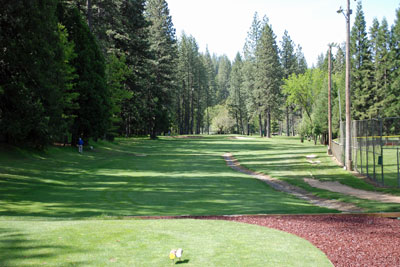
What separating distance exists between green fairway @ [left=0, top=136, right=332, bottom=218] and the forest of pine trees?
8.17 feet

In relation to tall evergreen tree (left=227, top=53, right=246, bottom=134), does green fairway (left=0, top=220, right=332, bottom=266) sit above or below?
below

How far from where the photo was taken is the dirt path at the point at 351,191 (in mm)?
15339

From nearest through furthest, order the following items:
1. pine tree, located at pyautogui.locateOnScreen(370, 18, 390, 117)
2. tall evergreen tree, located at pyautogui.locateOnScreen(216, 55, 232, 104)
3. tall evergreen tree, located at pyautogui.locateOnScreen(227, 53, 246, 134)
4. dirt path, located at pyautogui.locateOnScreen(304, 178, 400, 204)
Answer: dirt path, located at pyautogui.locateOnScreen(304, 178, 400, 204) < pine tree, located at pyautogui.locateOnScreen(370, 18, 390, 117) < tall evergreen tree, located at pyautogui.locateOnScreen(227, 53, 246, 134) < tall evergreen tree, located at pyautogui.locateOnScreen(216, 55, 232, 104)

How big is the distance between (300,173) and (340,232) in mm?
16160

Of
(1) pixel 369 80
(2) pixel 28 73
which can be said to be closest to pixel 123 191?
(2) pixel 28 73

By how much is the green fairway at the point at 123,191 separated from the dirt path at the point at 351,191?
2978 millimetres

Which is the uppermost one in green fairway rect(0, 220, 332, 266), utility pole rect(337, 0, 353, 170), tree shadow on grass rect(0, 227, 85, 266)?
utility pole rect(337, 0, 353, 170)

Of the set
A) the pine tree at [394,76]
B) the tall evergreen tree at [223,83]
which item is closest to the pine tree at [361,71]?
the pine tree at [394,76]

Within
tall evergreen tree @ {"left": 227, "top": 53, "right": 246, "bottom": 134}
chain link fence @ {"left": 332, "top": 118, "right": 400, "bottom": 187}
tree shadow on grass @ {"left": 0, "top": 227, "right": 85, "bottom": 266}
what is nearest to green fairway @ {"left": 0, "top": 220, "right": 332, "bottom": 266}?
tree shadow on grass @ {"left": 0, "top": 227, "right": 85, "bottom": 266}

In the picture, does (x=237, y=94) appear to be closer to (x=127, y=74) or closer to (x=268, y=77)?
(x=268, y=77)

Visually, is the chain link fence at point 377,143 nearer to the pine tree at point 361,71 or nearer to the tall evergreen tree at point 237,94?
the pine tree at point 361,71

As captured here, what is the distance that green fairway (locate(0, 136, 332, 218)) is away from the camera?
12281 mm

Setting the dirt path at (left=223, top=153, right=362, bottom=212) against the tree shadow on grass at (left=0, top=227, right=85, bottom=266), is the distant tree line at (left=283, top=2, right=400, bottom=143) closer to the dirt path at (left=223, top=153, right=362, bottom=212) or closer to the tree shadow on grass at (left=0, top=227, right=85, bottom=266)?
the dirt path at (left=223, top=153, right=362, bottom=212)

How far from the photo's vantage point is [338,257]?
22.7 ft
